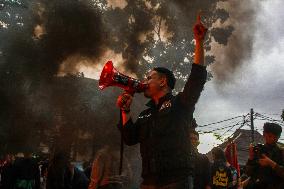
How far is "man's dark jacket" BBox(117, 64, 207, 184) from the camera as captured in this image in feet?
10.4

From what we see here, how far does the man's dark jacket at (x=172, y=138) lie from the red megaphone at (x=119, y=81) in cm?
37

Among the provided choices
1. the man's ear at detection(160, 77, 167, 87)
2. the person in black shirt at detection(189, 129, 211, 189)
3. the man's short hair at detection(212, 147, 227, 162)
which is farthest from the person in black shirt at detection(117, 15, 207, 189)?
the man's short hair at detection(212, 147, 227, 162)

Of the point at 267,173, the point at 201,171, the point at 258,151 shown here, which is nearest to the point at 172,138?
the point at 258,151

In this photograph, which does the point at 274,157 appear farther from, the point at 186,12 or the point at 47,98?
the point at 47,98

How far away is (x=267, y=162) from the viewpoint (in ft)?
16.5

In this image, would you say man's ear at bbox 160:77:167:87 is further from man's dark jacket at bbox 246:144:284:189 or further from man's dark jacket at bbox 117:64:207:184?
man's dark jacket at bbox 246:144:284:189

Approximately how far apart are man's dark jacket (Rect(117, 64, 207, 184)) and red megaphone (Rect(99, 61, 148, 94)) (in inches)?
14.6

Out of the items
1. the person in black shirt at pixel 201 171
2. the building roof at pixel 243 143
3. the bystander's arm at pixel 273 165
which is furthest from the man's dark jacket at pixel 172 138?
the building roof at pixel 243 143

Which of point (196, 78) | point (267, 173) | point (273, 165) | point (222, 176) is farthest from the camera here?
point (222, 176)

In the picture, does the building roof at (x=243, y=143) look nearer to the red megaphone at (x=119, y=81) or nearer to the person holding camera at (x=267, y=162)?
the person holding camera at (x=267, y=162)

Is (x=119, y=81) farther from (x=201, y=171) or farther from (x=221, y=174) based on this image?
(x=221, y=174)

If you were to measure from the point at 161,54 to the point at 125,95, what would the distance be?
22439 mm

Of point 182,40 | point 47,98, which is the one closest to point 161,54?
point 182,40

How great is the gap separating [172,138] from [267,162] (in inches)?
92.3
